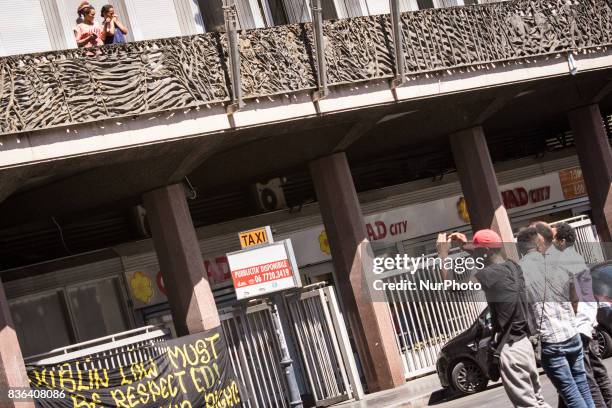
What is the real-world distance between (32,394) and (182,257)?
4.65 meters

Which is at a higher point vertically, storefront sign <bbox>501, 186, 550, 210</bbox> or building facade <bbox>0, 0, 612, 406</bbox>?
building facade <bbox>0, 0, 612, 406</bbox>

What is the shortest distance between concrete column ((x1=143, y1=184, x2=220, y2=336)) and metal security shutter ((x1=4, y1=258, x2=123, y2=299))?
3353 millimetres

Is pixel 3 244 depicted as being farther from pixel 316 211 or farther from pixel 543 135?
pixel 543 135

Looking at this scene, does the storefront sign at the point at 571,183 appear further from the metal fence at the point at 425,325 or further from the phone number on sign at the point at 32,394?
the phone number on sign at the point at 32,394

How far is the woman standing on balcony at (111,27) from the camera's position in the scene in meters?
18.3

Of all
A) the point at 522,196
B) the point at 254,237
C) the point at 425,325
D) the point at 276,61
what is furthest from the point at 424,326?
the point at 522,196

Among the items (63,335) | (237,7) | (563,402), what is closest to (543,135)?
(237,7)

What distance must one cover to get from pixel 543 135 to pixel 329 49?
14.6m

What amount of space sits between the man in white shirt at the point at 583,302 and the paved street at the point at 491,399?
322 cm

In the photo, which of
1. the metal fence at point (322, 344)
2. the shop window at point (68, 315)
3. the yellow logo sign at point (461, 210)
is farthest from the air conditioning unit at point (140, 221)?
the yellow logo sign at point (461, 210)

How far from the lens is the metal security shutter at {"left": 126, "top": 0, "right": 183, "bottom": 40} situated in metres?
20.2

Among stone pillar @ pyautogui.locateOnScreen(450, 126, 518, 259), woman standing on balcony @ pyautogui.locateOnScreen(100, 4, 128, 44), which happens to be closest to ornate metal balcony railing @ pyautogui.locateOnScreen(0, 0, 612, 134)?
woman standing on balcony @ pyautogui.locateOnScreen(100, 4, 128, 44)

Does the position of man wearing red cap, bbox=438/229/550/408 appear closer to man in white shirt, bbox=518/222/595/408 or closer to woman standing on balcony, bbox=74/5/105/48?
man in white shirt, bbox=518/222/595/408

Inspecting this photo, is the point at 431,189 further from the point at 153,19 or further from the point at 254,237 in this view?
the point at 254,237
